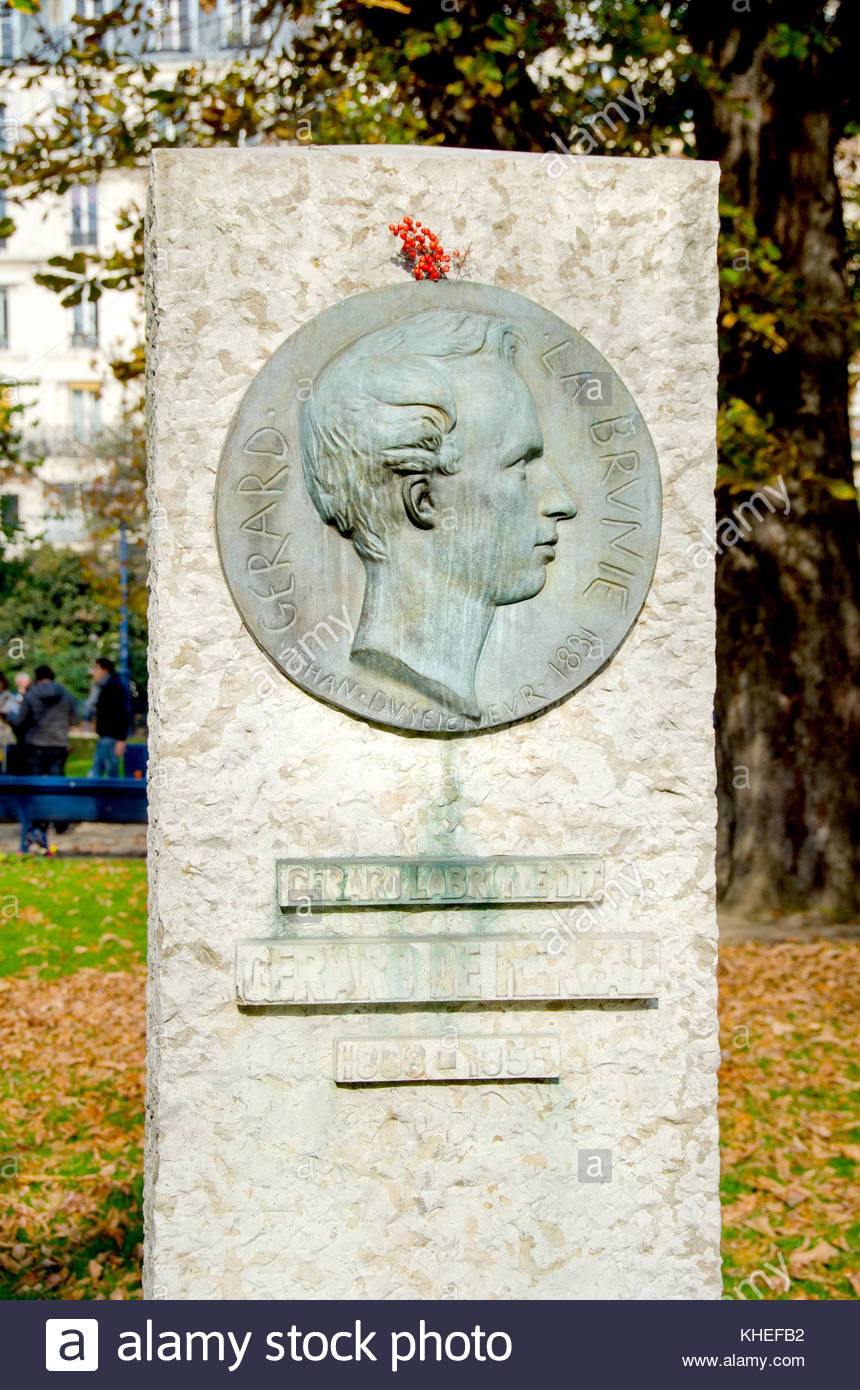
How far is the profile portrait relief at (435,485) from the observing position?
2.97 meters

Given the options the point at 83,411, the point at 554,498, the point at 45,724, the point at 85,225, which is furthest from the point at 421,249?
the point at 85,225

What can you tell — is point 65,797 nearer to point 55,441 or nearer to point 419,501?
point 419,501

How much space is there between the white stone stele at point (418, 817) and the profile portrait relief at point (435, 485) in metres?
0.16

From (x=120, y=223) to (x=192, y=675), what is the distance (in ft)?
16.0

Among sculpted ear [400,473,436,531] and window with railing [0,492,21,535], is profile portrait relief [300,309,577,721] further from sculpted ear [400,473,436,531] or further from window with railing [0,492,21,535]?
window with railing [0,492,21,535]

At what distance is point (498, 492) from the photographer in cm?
304

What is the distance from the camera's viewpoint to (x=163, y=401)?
298cm

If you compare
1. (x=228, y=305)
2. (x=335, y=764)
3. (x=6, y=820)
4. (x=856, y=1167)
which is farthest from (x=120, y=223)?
(x=6, y=820)

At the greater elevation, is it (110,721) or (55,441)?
(55,441)

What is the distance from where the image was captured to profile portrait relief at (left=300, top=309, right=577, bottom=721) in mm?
2969

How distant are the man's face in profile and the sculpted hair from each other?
38mm

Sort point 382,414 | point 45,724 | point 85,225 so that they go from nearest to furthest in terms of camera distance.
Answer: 1. point 382,414
2. point 45,724
3. point 85,225

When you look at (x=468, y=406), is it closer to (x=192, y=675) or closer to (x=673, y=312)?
(x=673, y=312)

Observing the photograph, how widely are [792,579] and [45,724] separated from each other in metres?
7.65
